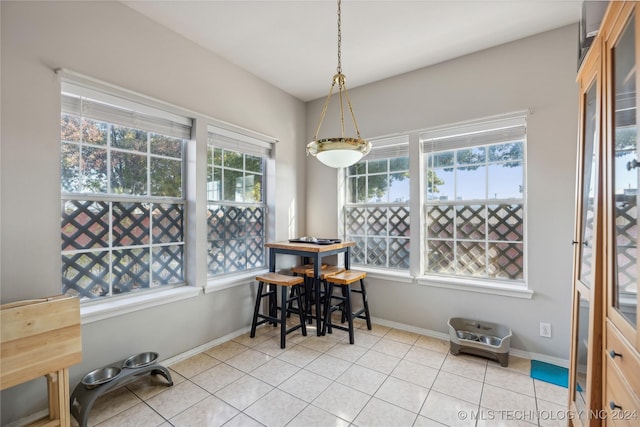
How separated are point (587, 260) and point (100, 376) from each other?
9.61 ft

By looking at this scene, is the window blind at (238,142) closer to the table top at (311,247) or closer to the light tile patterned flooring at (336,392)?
the table top at (311,247)

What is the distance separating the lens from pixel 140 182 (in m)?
2.35

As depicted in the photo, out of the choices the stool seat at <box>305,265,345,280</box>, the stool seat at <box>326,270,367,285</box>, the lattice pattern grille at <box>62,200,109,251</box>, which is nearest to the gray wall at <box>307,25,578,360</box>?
the stool seat at <box>326,270,367,285</box>

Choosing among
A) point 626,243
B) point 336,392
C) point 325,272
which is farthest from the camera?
point 325,272

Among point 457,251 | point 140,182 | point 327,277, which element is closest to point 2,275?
point 140,182

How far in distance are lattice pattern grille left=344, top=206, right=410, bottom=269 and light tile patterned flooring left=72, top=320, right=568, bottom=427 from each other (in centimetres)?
99

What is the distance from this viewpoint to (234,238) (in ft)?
10.1

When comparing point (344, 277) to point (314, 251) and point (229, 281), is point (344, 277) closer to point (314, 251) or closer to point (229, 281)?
point (314, 251)

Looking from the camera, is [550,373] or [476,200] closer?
[550,373]

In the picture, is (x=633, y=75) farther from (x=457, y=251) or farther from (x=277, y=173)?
(x=277, y=173)

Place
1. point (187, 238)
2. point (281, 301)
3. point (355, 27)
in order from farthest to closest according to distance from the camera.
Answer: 1. point (281, 301)
2. point (187, 238)
3. point (355, 27)

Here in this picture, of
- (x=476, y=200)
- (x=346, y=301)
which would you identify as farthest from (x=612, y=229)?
(x=346, y=301)

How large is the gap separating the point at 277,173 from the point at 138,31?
5.93 feet

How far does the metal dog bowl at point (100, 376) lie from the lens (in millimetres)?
1722
